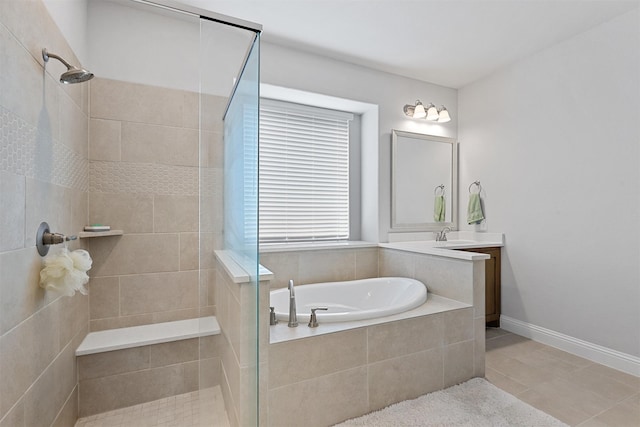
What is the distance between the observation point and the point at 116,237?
6.89 feet

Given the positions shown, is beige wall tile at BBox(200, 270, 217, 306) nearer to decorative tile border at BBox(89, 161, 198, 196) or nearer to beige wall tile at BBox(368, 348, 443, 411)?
decorative tile border at BBox(89, 161, 198, 196)

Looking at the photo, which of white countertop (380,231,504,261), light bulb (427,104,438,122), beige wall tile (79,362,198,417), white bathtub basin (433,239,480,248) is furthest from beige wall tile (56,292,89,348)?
light bulb (427,104,438,122)

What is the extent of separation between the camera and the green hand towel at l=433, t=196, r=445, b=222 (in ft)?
11.8

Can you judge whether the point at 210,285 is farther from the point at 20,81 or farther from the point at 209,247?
the point at 20,81

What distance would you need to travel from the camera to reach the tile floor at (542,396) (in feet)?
5.72

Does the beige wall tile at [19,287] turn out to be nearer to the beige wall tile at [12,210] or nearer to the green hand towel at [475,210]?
the beige wall tile at [12,210]

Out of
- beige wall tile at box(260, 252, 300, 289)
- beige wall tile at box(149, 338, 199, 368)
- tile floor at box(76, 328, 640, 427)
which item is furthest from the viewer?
beige wall tile at box(260, 252, 300, 289)

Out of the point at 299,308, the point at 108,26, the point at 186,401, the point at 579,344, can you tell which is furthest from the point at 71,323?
the point at 579,344

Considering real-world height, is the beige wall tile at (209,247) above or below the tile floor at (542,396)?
above

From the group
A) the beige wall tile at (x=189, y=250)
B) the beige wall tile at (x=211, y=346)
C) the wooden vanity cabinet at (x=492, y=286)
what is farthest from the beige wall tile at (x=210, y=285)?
the wooden vanity cabinet at (x=492, y=286)

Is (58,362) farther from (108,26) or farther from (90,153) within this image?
(108,26)

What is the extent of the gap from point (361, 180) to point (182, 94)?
6.31ft

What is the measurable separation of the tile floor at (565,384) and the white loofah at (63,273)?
2491 millimetres

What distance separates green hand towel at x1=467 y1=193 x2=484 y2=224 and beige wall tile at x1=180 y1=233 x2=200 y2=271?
9.02 feet
